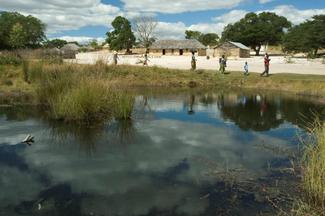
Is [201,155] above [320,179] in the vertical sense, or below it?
below

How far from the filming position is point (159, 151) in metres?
10.9

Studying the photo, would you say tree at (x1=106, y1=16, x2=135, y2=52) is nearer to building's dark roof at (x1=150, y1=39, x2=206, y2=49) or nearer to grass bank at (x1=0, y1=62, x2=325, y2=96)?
building's dark roof at (x1=150, y1=39, x2=206, y2=49)

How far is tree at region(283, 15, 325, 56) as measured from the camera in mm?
60812

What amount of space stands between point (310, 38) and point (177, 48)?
35299 mm

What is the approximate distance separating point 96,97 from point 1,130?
3.18 m

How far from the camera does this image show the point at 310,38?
202ft

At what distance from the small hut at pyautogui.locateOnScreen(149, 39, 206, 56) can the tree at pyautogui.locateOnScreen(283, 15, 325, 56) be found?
23.5m

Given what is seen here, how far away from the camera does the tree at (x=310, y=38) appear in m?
60.8

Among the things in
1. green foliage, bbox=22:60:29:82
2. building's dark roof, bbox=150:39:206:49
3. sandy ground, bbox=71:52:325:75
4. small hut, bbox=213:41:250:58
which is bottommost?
sandy ground, bbox=71:52:325:75

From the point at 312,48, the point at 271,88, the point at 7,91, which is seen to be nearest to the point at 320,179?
the point at 7,91

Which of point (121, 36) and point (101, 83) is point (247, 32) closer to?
point (121, 36)

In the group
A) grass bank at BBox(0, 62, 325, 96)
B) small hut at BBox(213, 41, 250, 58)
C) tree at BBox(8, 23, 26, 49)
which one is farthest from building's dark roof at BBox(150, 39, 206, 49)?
grass bank at BBox(0, 62, 325, 96)

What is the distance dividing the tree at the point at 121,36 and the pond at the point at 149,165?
278ft

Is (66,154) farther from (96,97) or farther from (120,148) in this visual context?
(96,97)
